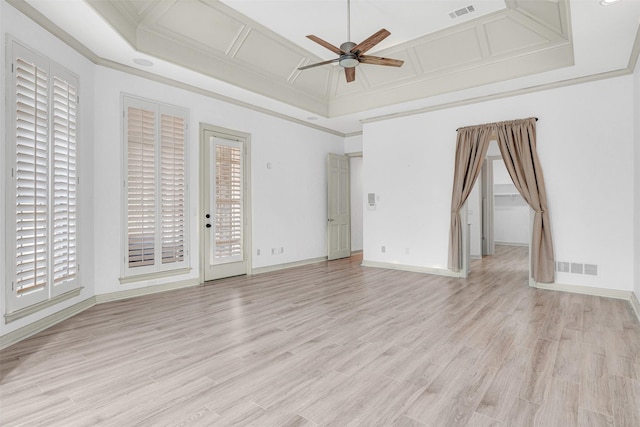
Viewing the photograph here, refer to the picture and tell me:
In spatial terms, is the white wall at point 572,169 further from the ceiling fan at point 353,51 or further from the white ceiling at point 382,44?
the ceiling fan at point 353,51

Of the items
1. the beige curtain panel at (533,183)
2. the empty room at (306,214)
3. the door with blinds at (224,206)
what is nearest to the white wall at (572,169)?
the empty room at (306,214)

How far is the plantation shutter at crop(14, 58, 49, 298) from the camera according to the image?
3141 millimetres

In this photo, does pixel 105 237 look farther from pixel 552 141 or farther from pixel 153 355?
pixel 552 141

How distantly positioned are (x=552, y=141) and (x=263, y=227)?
4938 mm

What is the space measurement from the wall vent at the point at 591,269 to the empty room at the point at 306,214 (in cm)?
4

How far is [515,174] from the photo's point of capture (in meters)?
5.32

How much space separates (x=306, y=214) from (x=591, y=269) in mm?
4939

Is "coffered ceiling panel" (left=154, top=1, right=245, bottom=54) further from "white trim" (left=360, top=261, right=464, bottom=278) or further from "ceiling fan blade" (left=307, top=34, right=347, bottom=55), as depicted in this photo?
"white trim" (left=360, top=261, right=464, bottom=278)

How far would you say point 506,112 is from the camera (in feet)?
18.2

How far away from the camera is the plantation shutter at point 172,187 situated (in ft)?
16.4

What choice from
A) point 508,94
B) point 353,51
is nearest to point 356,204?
point 508,94

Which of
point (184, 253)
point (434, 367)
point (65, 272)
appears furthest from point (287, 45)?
point (434, 367)

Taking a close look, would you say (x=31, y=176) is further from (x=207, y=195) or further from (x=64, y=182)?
(x=207, y=195)

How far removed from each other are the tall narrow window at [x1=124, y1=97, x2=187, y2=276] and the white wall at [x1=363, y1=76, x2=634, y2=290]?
4.16m
